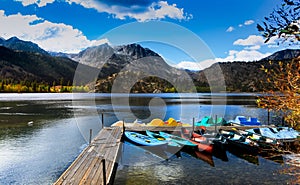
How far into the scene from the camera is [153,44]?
2411 cm

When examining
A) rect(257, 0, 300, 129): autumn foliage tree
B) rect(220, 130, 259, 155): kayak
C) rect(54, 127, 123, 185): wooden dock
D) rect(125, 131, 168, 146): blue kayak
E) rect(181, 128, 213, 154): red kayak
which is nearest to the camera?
rect(257, 0, 300, 129): autumn foliage tree

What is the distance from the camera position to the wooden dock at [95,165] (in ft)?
39.0

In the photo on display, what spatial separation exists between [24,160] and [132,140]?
9.01 metres

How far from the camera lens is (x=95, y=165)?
14312 millimetres

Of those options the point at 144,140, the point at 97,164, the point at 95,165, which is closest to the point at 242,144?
the point at 144,140

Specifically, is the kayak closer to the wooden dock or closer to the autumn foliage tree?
the wooden dock

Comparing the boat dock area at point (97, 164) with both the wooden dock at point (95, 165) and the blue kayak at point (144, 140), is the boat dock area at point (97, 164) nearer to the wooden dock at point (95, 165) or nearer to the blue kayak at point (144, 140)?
the wooden dock at point (95, 165)

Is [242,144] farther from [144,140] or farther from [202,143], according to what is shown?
[144,140]

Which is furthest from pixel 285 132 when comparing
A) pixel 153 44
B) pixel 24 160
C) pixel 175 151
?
pixel 24 160

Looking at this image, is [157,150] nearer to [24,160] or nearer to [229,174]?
[229,174]

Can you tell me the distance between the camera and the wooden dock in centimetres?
1189

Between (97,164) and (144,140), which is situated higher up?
(97,164)

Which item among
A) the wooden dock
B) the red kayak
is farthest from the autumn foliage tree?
the red kayak

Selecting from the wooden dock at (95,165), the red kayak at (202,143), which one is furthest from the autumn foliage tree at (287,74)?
the red kayak at (202,143)
